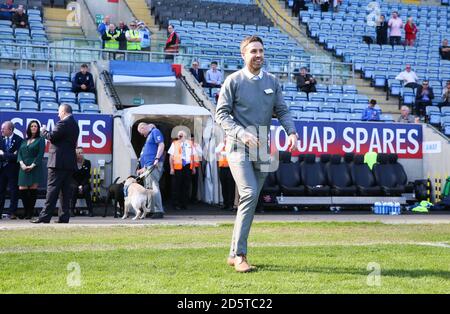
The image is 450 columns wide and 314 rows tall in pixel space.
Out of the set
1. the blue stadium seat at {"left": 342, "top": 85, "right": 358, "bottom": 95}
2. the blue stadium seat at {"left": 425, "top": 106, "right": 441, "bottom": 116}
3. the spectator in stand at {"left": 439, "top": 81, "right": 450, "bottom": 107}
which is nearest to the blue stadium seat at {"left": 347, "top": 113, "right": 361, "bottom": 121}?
the blue stadium seat at {"left": 342, "top": 85, "right": 358, "bottom": 95}

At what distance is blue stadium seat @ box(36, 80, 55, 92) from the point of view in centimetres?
2231

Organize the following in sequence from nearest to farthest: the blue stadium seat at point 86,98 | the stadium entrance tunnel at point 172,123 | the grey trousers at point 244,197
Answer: the grey trousers at point 244,197
the stadium entrance tunnel at point 172,123
the blue stadium seat at point 86,98

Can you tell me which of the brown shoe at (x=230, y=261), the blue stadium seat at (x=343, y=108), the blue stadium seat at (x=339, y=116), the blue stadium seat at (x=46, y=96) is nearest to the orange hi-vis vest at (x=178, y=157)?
the blue stadium seat at (x=46, y=96)

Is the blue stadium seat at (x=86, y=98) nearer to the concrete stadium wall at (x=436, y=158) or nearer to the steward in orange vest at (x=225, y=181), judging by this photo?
the steward in orange vest at (x=225, y=181)

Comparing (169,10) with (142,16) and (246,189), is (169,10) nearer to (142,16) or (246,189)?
(142,16)

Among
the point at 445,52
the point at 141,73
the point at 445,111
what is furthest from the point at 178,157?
the point at 445,52

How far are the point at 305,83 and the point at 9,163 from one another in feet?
38.4

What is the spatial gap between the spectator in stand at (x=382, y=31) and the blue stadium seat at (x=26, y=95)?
1712cm

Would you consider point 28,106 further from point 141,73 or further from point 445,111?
point 445,111

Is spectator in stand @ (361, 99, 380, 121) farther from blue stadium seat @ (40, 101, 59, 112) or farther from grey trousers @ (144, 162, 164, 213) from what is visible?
blue stadium seat @ (40, 101, 59, 112)

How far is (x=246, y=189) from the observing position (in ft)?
25.7

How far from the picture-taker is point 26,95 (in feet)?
70.7

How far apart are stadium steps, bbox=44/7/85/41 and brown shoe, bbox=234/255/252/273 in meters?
21.3

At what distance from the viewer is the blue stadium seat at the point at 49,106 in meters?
20.8
